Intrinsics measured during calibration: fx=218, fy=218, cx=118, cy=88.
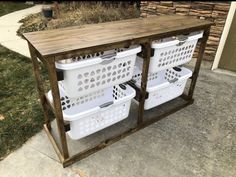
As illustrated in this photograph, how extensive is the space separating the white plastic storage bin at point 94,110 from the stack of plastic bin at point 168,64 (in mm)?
214

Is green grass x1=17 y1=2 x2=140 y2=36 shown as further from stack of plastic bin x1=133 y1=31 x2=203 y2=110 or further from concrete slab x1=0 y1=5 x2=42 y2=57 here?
stack of plastic bin x1=133 y1=31 x2=203 y2=110

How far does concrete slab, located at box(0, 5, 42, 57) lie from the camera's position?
3597 millimetres

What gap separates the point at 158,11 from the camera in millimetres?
3209

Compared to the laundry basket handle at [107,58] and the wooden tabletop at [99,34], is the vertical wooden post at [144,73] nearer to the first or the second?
the wooden tabletop at [99,34]

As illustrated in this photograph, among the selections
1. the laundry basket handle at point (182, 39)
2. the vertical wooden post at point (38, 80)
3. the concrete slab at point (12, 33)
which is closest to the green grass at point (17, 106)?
the vertical wooden post at point (38, 80)

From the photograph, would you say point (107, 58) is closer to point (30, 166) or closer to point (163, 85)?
point (163, 85)

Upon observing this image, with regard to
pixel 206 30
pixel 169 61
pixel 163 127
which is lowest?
pixel 163 127

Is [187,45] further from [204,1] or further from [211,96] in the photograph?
[204,1]

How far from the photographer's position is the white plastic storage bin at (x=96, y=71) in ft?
4.24

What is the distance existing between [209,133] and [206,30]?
902 millimetres

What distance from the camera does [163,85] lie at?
1890 millimetres

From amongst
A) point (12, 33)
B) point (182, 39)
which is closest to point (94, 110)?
point (182, 39)

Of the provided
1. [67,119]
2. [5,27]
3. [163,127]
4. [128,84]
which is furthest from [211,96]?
[5,27]

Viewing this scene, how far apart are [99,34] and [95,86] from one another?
0.36 meters
